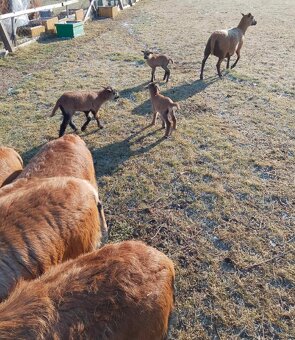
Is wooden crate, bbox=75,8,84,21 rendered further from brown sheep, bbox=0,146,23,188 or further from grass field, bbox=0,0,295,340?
brown sheep, bbox=0,146,23,188

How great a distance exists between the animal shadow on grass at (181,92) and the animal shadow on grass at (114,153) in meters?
1.09

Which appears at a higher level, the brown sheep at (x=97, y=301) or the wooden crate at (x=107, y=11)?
the brown sheep at (x=97, y=301)

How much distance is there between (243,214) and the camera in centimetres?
475

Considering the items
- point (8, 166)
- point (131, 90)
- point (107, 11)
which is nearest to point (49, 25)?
point (107, 11)

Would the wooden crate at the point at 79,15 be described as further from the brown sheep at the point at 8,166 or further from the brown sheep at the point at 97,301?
the brown sheep at the point at 97,301

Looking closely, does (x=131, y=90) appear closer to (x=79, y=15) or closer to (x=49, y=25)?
(x=49, y=25)

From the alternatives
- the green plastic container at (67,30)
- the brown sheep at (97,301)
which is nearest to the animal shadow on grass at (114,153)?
the brown sheep at (97,301)

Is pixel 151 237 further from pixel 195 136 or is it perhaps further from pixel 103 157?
pixel 195 136

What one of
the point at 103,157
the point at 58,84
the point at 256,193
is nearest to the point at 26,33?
the point at 58,84

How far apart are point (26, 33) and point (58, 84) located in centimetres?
525

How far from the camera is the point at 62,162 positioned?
4094 millimetres

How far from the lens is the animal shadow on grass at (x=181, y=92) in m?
7.52

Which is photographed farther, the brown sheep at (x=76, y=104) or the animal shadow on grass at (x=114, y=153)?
the brown sheep at (x=76, y=104)

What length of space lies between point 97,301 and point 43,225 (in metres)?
1.00
